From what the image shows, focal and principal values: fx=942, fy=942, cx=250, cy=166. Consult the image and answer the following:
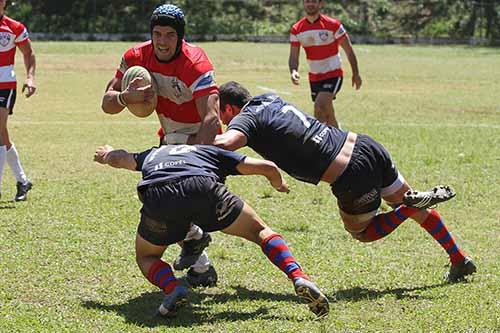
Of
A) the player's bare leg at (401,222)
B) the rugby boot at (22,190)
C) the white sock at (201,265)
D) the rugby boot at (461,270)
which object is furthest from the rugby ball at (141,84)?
the rugby boot at (22,190)

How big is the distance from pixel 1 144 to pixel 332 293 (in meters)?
5.08

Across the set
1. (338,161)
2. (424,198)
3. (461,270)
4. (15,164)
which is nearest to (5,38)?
(15,164)

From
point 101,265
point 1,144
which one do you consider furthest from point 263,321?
point 1,144

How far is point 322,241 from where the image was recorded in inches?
312

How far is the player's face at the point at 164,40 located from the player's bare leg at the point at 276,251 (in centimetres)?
123

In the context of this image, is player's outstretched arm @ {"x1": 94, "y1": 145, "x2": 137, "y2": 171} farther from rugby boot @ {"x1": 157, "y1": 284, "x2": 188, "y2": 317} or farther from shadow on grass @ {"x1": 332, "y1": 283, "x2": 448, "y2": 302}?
shadow on grass @ {"x1": 332, "y1": 283, "x2": 448, "y2": 302}

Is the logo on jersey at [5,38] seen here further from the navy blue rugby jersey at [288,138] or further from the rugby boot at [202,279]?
the navy blue rugby jersey at [288,138]

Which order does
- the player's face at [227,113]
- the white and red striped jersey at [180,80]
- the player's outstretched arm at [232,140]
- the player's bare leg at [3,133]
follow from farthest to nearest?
the player's bare leg at [3,133], the player's face at [227,113], the white and red striped jersey at [180,80], the player's outstretched arm at [232,140]

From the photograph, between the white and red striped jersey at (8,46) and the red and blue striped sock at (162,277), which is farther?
the white and red striped jersey at (8,46)

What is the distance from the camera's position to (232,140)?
5.88m

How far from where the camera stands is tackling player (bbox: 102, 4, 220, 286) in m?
6.17

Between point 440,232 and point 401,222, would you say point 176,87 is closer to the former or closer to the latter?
point 401,222

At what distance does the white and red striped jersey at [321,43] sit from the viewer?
13258 mm

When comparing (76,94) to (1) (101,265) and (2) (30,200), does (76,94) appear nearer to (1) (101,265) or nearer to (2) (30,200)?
(2) (30,200)
